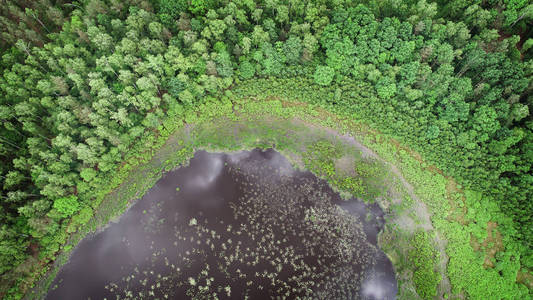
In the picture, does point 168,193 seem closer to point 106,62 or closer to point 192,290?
point 192,290

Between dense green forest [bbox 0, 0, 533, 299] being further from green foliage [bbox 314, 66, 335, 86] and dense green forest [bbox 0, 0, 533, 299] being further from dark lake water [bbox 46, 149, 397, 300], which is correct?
dark lake water [bbox 46, 149, 397, 300]

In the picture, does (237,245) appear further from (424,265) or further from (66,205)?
(424,265)

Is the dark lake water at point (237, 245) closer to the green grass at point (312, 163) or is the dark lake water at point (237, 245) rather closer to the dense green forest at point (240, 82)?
the green grass at point (312, 163)

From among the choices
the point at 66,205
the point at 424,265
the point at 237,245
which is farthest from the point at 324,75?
the point at 66,205

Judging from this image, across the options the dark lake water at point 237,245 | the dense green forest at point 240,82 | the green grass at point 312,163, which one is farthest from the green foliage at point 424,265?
the dense green forest at point 240,82

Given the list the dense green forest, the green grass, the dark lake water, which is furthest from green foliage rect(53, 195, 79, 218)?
the dark lake water
